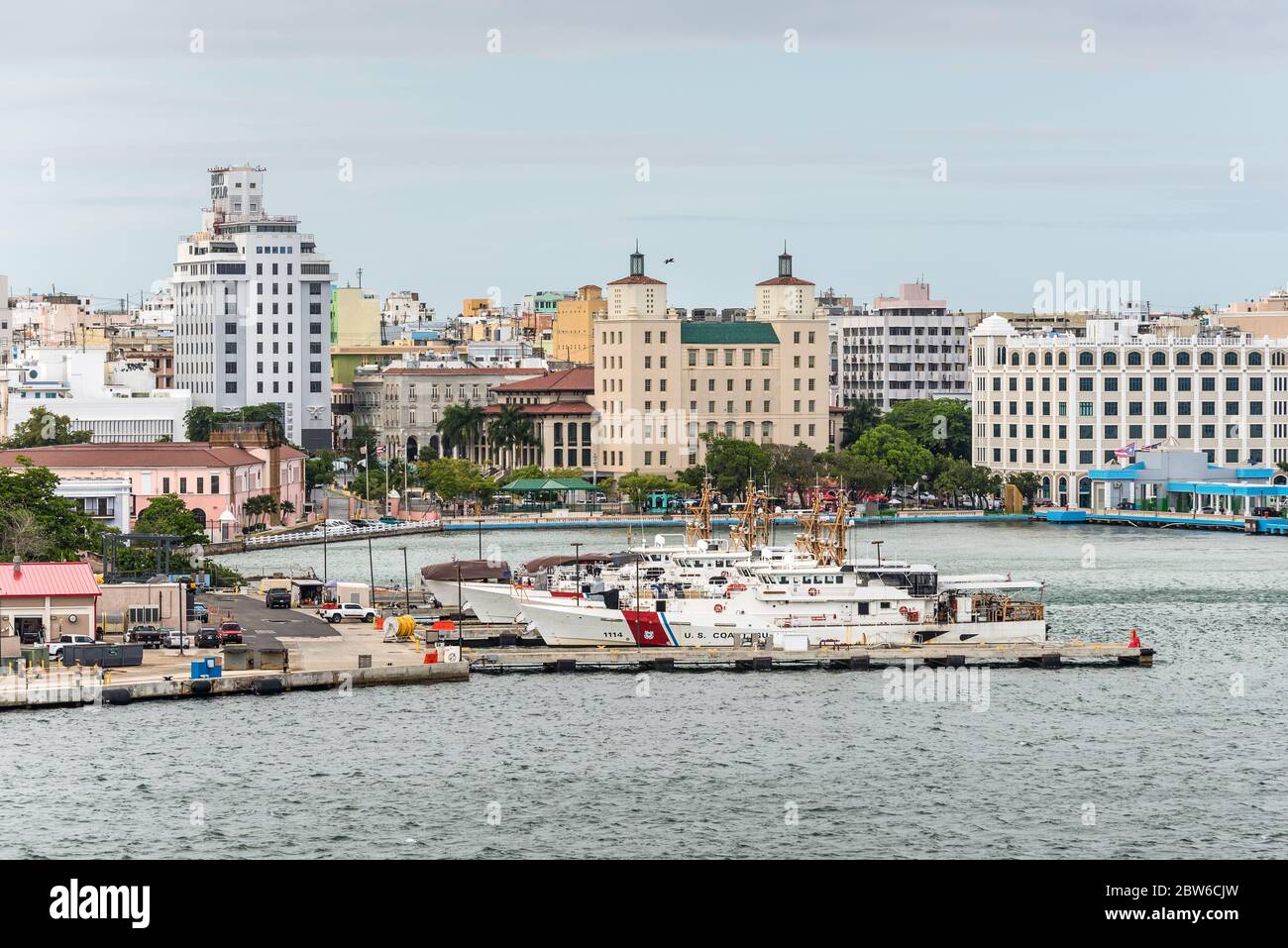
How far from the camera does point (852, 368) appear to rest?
156375 mm

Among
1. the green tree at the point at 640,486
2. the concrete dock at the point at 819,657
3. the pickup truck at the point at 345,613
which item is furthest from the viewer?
the green tree at the point at 640,486

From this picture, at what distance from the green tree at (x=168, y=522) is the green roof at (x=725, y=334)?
157ft

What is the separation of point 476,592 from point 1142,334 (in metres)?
65.8

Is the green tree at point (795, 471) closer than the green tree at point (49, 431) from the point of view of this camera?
No

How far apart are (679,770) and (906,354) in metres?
119

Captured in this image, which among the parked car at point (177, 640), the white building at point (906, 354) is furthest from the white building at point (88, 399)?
the parked car at point (177, 640)

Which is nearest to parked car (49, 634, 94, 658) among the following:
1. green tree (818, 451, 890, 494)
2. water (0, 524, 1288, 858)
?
water (0, 524, 1288, 858)

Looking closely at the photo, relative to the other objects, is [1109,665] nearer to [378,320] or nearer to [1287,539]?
[1287,539]

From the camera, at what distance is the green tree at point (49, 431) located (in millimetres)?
108694

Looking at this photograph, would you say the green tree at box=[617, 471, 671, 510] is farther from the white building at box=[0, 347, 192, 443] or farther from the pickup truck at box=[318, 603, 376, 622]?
the pickup truck at box=[318, 603, 376, 622]

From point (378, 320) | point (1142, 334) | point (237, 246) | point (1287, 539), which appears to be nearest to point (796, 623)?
point (1287, 539)

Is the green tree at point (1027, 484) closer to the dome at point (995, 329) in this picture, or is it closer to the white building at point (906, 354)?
the dome at point (995, 329)

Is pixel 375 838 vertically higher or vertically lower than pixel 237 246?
lower

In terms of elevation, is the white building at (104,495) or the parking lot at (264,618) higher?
the white building at (104,495)
